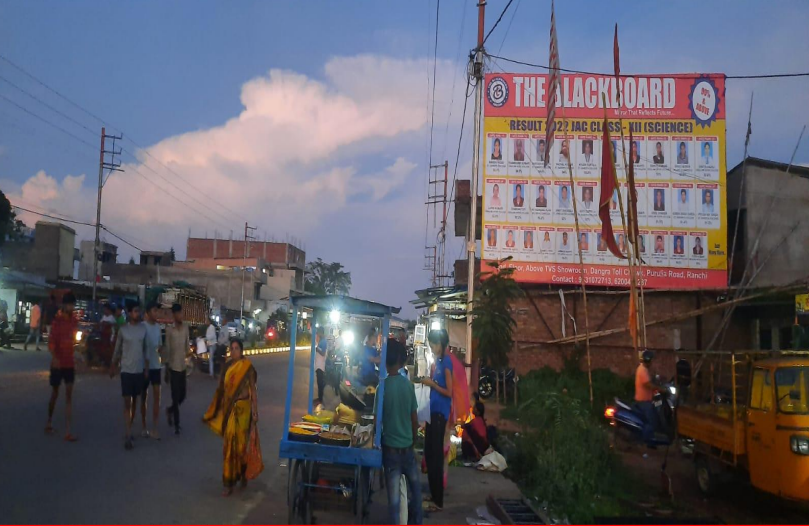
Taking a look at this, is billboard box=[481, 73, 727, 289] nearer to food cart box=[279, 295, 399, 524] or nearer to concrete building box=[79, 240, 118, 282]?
food cart box=[279, 295, 399, 524]

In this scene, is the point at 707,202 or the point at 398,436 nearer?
the point at 398,436

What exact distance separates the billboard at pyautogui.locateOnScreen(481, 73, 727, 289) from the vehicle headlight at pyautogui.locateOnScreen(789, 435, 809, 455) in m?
15.8

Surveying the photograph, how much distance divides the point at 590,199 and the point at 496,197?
3.15 m

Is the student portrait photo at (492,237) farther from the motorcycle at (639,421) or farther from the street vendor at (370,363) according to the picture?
the motorcycle at (639,421)

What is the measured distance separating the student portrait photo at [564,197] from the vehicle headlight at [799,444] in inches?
645

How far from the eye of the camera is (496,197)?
23562 mm

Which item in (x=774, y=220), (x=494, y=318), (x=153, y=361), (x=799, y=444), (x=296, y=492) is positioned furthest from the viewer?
(x=774, y=220)

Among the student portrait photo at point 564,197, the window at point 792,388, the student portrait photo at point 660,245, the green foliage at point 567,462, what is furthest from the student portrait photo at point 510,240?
the window at point 792,388

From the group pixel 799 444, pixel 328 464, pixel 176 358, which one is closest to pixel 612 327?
pixel 799 444

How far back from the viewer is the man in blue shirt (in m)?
7.68

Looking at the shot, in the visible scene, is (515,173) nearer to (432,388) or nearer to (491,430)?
(491,430)

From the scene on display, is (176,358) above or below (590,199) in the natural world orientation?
below

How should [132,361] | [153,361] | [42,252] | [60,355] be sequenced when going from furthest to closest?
[42,252] → [153,361] → [60,355] → [132,361]

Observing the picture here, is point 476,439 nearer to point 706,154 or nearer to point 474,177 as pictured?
point 474,177
